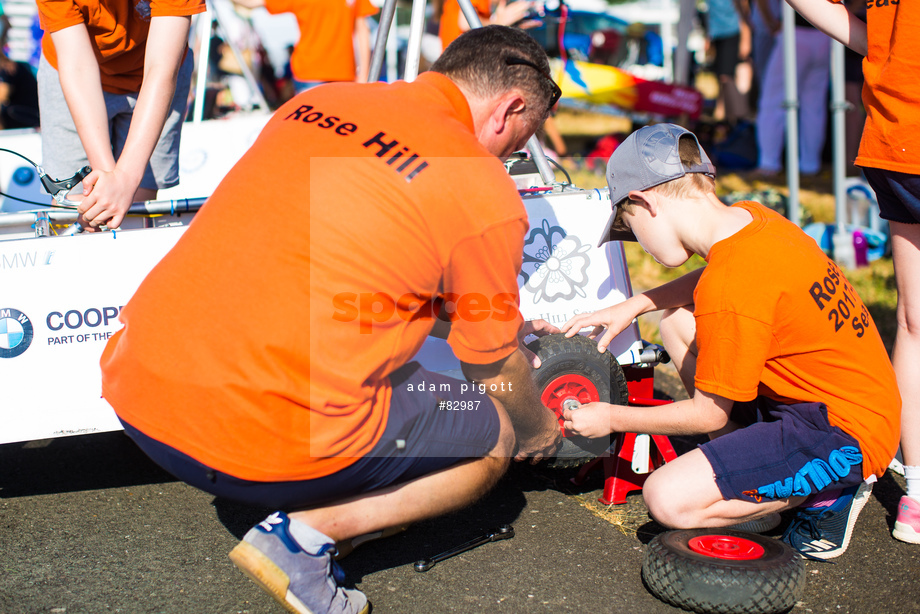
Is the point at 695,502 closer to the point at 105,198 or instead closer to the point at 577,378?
the point at 577,378

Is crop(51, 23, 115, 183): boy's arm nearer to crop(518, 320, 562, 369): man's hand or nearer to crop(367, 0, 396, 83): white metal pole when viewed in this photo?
crop(367, 0, 396, 83): white metal pole

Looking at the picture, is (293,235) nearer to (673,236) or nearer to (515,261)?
(515,261)

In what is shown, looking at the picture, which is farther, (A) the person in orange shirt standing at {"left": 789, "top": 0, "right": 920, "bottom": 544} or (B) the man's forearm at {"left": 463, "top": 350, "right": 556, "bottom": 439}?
(A) the person in orange shirt standing at {"left": 789, "top": 0, "right": 920, "bottom": 544}

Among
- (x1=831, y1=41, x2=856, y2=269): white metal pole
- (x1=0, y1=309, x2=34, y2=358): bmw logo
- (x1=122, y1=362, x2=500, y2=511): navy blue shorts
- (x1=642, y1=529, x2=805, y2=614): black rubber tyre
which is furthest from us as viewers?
(x1=831, y1=41, x2=856, y2=269): white metal pole

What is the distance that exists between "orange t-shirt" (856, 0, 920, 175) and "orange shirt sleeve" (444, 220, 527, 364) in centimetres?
112

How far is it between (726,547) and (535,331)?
2.49 feet

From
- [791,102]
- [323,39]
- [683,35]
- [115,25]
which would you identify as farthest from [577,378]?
[683,35]

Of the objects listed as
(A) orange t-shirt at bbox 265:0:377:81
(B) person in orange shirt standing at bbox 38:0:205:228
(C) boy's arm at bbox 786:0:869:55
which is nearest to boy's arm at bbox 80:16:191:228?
(B) person in orange shirt standing at bbox 38:0:205:228

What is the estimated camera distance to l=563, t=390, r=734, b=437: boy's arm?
6.10 ft

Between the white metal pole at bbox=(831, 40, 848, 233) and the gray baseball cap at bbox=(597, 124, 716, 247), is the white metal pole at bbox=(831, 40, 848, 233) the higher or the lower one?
the lower one

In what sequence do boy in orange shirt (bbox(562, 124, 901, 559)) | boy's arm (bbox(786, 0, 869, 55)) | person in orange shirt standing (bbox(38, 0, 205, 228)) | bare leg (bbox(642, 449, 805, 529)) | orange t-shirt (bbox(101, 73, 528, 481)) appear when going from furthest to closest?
boy's arm (bbox(786, 0, 869, 55)) → person in orange shirt standing (bbox(38, 0, 205, 228)) → bare leg (bbox(642, 449, 805, 529)) → boy in orange shirt (bbox(562, 124, 901, 559)) → orange t-shirt (bbox(101, 73, 528, 481))

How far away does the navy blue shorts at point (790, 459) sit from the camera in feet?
6.14

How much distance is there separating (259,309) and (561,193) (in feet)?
4.12

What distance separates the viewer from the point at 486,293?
63.8 inches
